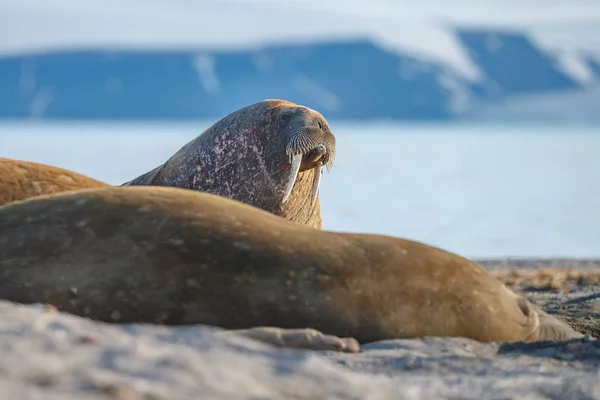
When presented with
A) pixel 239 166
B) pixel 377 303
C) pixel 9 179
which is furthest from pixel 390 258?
pixel 239 166

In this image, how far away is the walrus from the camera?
142 inches

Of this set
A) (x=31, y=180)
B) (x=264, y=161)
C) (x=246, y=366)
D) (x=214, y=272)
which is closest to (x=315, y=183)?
(x=264, y=161)

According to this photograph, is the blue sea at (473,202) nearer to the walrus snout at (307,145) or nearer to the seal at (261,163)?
the seal at (261,163)

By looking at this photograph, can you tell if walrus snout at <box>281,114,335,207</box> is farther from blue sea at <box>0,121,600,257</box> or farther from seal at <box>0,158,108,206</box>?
blue sea at <box>0,121,600,257</box>

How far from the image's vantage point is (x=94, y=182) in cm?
546

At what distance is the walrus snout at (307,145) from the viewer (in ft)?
24.1

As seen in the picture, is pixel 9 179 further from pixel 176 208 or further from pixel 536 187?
pixel 536 187

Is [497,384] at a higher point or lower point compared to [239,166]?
lower

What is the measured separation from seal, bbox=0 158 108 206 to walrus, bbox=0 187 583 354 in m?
1.04

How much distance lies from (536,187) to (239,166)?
138 ft

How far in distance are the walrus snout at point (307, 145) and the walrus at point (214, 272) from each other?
3.42m

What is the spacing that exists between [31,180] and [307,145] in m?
2.63

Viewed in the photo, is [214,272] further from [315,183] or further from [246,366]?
[315,183]

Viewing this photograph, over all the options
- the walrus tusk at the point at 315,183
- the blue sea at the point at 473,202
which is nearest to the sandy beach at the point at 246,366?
the walrus tusk at the point at 315,183
